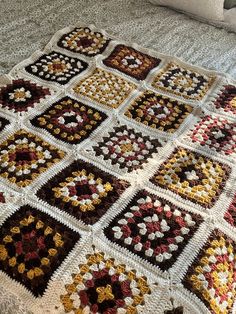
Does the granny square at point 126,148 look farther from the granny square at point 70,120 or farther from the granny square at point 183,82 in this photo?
the granny square at point 183,82

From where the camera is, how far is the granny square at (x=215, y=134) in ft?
3.85

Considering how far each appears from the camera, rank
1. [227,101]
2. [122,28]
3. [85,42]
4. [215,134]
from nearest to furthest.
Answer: [215,134], [227,101], [85,42], [122,28]

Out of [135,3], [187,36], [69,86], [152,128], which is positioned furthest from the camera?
[135,3]

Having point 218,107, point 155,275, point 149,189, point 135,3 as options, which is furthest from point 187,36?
point 155,275

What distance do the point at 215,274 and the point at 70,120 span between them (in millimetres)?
604

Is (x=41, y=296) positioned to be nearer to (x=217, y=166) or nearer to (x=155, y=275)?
(x=155, y=275)

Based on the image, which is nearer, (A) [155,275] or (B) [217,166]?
(A) [155,275]

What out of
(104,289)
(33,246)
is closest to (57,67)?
(33,246)

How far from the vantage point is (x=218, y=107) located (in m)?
1.30

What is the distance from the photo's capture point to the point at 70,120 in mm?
1233

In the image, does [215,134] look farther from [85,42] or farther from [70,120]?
[85,42]

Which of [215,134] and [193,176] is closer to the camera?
[193,176]

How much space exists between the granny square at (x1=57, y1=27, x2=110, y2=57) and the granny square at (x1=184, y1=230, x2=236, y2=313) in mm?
854

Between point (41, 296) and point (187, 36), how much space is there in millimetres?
1178
